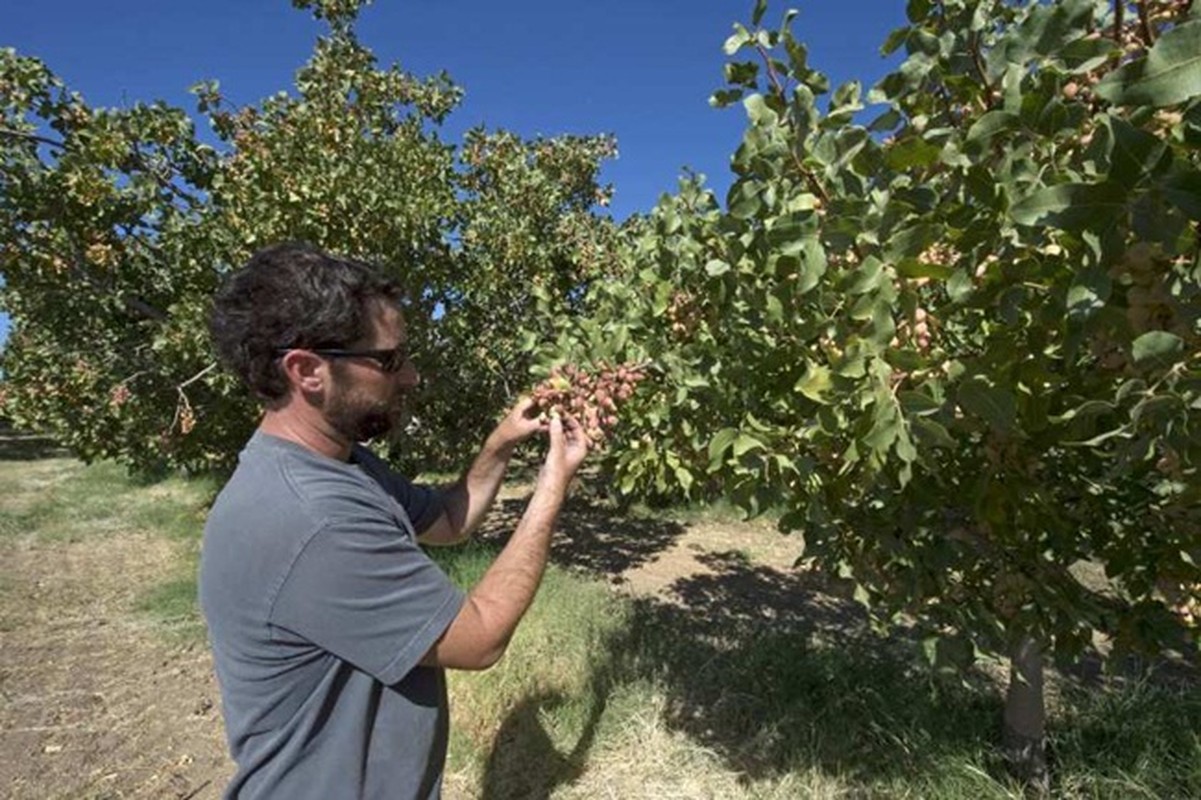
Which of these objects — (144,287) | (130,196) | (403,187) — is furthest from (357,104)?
(144,287)

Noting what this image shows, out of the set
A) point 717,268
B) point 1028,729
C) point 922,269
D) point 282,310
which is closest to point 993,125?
point 922,269

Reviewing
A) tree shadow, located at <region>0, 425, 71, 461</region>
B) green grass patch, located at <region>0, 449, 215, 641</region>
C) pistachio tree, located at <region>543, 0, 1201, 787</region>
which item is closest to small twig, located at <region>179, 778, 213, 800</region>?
green grass patch, located at <region>0, 449, 215, 641</region>

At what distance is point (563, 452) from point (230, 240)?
5.38 m

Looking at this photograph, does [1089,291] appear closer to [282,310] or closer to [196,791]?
[282,310]

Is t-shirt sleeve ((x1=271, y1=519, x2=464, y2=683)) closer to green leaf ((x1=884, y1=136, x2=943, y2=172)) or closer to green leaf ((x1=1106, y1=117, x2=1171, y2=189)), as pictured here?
green leaf ((x1=884, y1=136, x2=943, y2=172))

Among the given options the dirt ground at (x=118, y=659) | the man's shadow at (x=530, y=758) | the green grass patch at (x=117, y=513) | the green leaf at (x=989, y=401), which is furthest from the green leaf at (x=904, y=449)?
the green grass patch at (x=117, y=513)

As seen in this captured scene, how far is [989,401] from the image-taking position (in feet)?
4.43

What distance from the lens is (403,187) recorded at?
20.5ft

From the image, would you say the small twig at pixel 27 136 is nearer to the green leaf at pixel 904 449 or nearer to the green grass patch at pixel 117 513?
the green grass patch at pixel 117 513

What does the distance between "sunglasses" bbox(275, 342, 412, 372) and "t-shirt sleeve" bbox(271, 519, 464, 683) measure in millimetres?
481

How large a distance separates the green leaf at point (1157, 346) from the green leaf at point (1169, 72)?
0.47 m

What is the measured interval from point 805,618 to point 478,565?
3138mm

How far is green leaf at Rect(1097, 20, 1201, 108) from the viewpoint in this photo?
0.74 m

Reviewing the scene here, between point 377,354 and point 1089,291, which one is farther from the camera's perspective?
point 377,354
